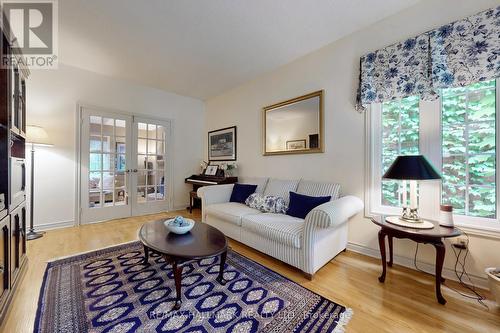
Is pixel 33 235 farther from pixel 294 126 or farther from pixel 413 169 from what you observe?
pixel 413 169

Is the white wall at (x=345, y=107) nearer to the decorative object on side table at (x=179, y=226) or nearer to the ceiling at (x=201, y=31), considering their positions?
the ceiling at (x=201, y=31)

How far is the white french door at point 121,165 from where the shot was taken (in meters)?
3.53

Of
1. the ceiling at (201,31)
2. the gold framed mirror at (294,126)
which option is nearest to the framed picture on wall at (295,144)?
the gold framed mirror at (294,126)

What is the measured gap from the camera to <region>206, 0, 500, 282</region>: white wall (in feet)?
6.08

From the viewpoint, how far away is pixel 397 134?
2.20 m

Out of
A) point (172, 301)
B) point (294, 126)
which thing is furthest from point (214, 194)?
point (172, 301)

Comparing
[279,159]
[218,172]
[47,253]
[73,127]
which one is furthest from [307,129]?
[73,127]

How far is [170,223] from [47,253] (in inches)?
68.0

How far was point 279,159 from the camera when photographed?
3.32 meters

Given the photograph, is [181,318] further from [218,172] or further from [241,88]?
[241,88]

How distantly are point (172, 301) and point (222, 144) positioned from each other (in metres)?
3.28

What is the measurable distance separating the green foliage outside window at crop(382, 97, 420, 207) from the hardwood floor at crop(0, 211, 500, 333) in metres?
0.77

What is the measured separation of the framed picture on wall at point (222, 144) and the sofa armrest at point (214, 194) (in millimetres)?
1013

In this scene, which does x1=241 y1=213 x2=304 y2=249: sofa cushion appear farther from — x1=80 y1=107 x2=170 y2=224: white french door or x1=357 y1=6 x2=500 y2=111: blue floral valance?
x1=80 y1=107 x2=170 y2=224: white french door
